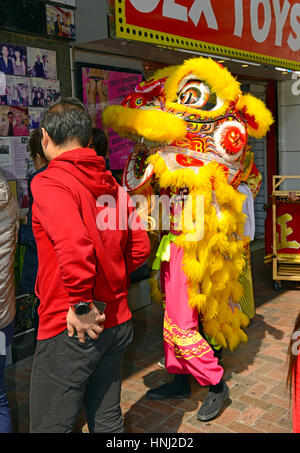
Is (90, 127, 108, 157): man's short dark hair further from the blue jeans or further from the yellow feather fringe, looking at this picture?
the blue jeans

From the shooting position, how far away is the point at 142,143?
3.73 meters

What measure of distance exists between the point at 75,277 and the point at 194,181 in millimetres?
1609

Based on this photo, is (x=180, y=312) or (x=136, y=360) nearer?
(x=180, y=312)

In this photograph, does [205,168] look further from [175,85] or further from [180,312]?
[180,312]

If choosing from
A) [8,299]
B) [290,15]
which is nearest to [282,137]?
[290,15]

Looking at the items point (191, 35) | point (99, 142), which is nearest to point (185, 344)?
point (99, 142)

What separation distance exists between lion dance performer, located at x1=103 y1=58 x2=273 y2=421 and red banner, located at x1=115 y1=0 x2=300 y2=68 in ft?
3.12

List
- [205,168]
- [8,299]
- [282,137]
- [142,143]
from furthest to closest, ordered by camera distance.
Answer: [282,137]
[142,143]
[205,168]
[8,299]

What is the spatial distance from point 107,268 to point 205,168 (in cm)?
143

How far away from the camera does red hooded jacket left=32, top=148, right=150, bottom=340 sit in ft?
6.73

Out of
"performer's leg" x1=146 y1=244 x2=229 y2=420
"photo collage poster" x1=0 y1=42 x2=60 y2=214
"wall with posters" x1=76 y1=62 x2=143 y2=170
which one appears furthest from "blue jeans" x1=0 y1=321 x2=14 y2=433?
"wall with posters" x1=76 y1=62 x2=143 y2=170

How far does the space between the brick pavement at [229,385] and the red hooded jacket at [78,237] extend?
1.52 metres

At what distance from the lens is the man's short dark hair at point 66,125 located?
231cm

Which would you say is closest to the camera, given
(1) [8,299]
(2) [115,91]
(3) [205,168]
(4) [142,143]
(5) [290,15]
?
(1) [8,299]
